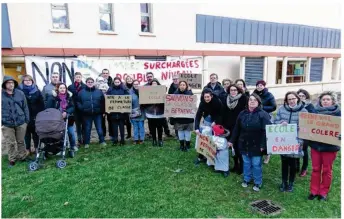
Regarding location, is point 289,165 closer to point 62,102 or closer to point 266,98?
point 266,98

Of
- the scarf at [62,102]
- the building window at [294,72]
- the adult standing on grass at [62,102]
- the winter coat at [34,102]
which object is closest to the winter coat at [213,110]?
the adult standing on grass at [62,102]

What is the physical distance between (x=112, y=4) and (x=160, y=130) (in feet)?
22.4

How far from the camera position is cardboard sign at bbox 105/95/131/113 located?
6984 millimetres

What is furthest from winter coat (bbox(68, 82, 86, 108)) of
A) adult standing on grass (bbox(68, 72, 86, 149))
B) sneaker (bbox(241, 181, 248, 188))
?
sneaker (bbox(241, 181, 248, 188))

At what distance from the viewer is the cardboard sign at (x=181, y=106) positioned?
21.7ft

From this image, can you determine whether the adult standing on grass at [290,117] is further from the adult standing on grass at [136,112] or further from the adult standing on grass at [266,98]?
the adult standing on grass at [136,112]

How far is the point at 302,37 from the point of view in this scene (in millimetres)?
18531

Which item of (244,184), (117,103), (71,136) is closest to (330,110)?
(244,184)

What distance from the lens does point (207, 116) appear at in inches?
247

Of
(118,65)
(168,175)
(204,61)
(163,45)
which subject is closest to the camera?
(168,175)

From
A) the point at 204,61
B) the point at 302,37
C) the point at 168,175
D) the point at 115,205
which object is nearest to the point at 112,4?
the point at 204,61

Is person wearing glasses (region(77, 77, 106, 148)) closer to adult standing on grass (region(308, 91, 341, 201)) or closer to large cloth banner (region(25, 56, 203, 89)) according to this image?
large cloth banner (region(25, 56, 203, 89))

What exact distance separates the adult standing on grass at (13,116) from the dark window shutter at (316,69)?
19.4 metres

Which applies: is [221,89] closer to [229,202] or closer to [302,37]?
[229,202]
